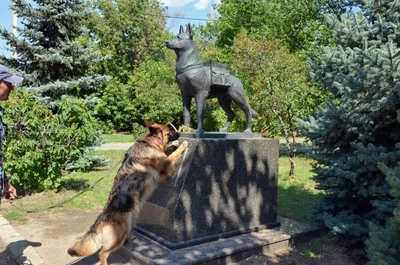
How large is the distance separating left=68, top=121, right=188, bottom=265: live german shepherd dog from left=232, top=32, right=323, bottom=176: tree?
669 centimetres

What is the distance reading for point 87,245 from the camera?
3.68 m

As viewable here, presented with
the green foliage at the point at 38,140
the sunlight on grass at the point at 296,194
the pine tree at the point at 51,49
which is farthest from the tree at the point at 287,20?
the green foliage at the point at 38,140

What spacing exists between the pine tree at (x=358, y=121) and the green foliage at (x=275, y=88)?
4928mm

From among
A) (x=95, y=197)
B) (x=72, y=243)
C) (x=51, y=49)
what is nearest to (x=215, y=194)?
(x=72, y=243)

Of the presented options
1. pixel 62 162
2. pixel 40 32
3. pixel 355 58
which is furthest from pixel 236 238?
pixel 40 32

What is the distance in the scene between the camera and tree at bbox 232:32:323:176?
34.5 feet

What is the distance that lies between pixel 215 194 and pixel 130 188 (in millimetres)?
1242

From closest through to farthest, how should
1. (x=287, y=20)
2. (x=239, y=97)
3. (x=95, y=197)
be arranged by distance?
(x=239, y=97) < (x=95, y=197) < (x=287, y=20)

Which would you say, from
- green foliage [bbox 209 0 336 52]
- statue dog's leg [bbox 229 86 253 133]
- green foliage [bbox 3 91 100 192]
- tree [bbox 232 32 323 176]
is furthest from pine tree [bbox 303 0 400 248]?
green foliage [bbox 209 0 336 52]

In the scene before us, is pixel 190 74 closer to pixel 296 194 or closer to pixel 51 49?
pixel 296 194

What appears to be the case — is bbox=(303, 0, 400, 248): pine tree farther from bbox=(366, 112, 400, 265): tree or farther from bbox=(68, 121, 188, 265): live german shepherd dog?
bbox=(68, 121, 188, 265): live german shepherd dog

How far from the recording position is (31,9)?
38.0 ft

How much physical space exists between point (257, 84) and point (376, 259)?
357 inches

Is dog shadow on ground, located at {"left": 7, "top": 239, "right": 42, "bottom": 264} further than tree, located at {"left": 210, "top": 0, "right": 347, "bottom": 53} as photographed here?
No
